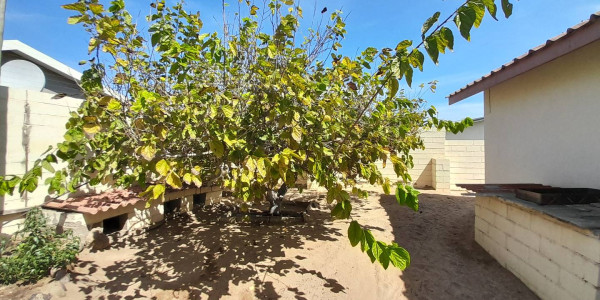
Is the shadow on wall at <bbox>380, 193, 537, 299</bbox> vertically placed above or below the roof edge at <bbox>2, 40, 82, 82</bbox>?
below

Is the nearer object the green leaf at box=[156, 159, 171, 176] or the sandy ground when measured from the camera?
the green leaf at box=[156, 159, 171, 176]

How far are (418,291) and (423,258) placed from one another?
0.90 metres

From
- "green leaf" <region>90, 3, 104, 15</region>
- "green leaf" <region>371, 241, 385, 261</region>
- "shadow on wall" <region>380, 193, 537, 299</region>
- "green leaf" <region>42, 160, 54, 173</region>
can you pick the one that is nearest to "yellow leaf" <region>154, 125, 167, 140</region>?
"green leaf" <region>42, 160, 54, 173</region>

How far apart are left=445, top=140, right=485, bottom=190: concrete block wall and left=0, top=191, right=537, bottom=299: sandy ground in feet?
18.7

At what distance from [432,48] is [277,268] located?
3.40 metres

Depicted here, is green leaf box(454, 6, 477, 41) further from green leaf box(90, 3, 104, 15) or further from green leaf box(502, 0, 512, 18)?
green leaf box(90, 3, 104, 15)

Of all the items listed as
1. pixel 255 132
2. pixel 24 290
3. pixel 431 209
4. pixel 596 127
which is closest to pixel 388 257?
pixel 255 132

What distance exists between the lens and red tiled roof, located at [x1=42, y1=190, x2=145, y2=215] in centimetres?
404

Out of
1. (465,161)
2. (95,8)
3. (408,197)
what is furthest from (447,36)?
(465,161)

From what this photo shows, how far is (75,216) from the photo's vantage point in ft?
13.1

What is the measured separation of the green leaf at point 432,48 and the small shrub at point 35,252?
4468 millimetres

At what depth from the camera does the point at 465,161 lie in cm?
1055

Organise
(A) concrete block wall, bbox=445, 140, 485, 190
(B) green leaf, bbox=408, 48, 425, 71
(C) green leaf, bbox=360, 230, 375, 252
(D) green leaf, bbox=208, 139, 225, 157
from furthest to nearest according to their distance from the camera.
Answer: (A) concrete block wall, bbox=445, 140, 485, 190
(D) green leaf, bbox=208, 139, 225, 157
(C) green leaf, bbox=360, 230, 375, 252
(B) green leaf, bbox=408, 48, 425, 71

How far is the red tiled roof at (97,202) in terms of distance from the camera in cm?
404
